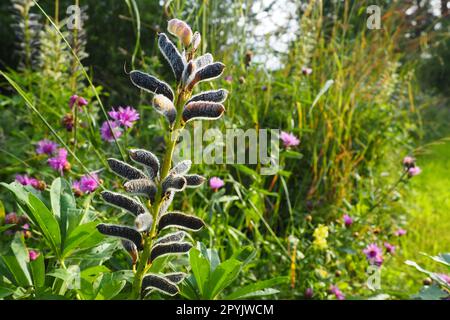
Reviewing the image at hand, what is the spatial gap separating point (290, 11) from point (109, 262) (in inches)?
76.9

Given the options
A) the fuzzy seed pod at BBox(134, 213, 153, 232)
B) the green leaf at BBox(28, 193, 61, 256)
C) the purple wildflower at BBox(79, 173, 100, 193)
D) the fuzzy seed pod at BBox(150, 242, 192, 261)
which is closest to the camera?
the fuzzy seed pod at BBox(134, 213, 153, 232)

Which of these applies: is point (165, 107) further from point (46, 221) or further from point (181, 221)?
point (46, 221)

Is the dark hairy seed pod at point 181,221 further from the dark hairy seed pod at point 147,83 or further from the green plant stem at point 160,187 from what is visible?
the dark hairy seed pod at point 147,83

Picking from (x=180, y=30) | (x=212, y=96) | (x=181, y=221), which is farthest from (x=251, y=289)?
(x=180, y=30)

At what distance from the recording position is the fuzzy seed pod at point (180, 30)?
78 cm

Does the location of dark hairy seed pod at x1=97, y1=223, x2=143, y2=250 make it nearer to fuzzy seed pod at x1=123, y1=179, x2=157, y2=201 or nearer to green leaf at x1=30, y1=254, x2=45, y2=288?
fuzzy seed pod at x1=123, y1=179, x2=157, y2=201

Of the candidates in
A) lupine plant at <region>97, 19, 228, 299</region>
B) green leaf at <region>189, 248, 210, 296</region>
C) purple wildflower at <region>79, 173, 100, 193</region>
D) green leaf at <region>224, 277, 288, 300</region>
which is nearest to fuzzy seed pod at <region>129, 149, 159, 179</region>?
lupine plant at <region>97, 19, 228, 299</region>

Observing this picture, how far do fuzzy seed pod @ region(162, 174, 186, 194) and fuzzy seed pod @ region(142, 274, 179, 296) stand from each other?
0.14m

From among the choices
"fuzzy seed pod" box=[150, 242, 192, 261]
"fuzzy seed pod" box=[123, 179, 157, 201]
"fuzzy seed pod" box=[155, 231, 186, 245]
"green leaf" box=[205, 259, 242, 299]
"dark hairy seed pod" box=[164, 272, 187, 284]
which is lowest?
"green leaf" box=[205, 259, 242, 299]

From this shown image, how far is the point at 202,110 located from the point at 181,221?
0.54 feet

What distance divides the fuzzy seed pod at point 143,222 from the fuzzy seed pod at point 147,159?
0.07 metres

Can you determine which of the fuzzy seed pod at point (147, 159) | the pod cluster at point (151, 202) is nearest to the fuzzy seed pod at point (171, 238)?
the pod cluster at point (151, 202)

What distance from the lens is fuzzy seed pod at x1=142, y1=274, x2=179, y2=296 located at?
33.3 inches
